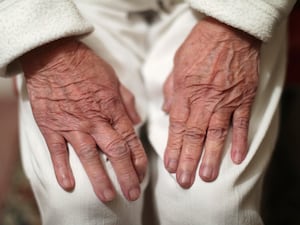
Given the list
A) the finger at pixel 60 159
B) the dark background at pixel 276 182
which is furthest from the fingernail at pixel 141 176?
the dark background at pixel 276 182

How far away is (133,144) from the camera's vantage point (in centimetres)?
64

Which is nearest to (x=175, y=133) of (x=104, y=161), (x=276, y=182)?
(x=104, y=161)

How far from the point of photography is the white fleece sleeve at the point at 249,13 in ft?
2.00

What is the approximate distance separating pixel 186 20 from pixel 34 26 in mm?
258

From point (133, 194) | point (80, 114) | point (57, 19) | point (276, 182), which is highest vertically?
point (57, 19)

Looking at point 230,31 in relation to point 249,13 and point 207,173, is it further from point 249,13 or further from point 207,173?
point 207,173

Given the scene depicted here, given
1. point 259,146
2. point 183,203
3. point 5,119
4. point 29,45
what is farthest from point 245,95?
point 5,119

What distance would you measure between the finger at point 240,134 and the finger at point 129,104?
16cm

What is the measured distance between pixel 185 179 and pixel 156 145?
85mm

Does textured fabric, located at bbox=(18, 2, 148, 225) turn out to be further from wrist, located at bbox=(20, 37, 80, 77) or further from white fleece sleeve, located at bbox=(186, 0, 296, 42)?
white fleece sleeve, located at bbox=(186, 0, 296, 42)

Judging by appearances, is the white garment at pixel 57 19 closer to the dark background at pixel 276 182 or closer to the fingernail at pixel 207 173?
the fingernail at pixel 207 173

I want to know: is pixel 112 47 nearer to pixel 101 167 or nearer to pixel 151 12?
pixel 151 12

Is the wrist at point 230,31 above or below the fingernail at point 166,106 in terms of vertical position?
above

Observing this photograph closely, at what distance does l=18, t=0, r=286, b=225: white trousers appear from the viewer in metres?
0.60
